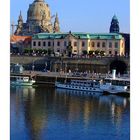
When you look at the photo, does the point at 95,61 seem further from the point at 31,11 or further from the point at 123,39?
the point at 31,11

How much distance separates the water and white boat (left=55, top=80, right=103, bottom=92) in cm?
103

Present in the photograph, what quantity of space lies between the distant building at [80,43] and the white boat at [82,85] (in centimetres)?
291

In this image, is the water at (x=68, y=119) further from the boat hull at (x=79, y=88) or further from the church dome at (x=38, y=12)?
the church dome at (x=38, y=12)

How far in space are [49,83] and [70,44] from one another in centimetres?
289

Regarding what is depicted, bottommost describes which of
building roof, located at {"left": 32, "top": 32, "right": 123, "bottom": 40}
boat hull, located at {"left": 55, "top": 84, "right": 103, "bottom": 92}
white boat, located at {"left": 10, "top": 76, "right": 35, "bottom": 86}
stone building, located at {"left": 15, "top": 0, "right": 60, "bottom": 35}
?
boat hull, located at {"left": 55, "top": 84, "right": 103, "bottom": 92}

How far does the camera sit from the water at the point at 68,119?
2.91 meters

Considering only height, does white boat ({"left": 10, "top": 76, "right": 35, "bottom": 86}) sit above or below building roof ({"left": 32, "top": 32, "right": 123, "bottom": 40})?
below

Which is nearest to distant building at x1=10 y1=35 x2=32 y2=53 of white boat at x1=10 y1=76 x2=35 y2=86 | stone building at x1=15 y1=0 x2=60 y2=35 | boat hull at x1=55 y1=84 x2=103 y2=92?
stone building at x1=15 y1=0 x2=60 y2=35

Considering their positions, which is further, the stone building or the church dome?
the church dome

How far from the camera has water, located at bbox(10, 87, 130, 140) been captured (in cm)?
291

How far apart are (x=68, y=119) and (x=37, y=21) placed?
10.4m

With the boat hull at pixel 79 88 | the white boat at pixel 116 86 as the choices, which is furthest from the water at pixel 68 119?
the boat hull at pixel 79 88

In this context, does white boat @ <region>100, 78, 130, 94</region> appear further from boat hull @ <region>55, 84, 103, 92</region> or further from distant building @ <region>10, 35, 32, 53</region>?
distant building @ <region>10, 35, 32, 53</region>
